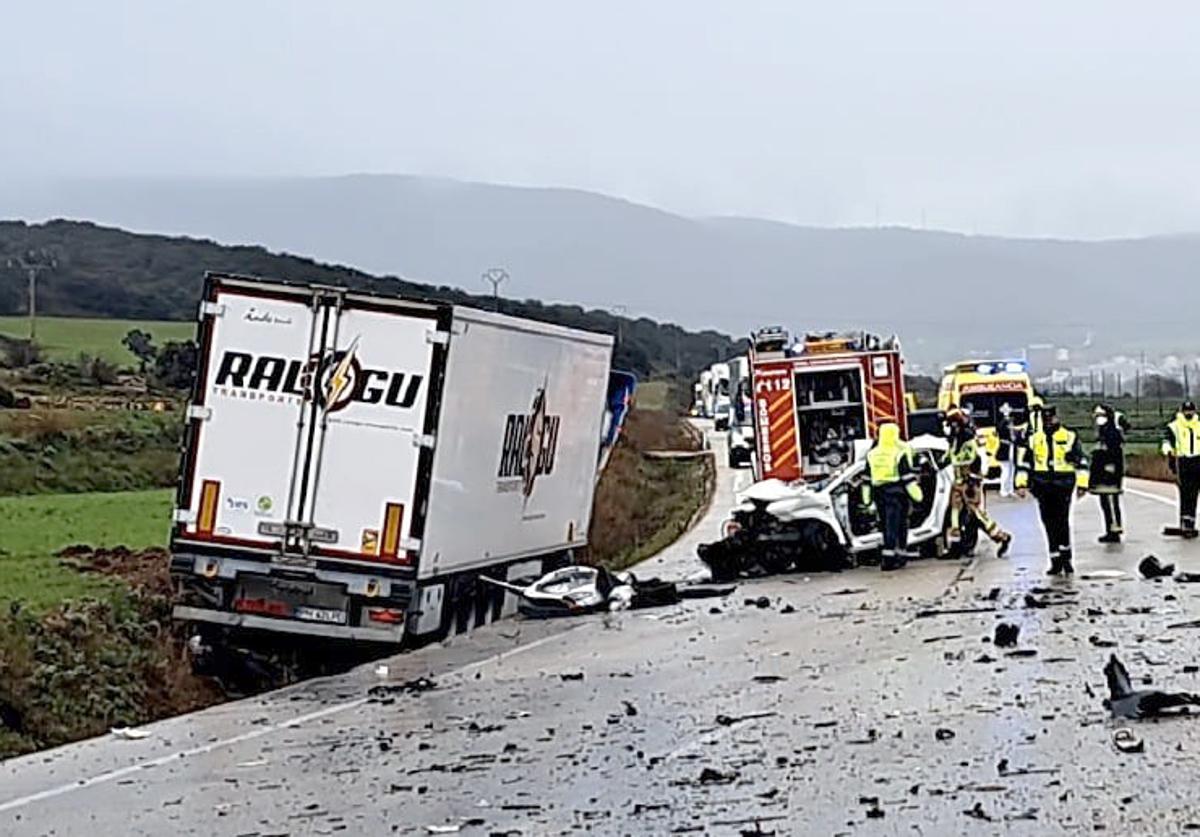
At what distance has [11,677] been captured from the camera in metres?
15.3

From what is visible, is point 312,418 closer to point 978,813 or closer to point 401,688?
point 401,688

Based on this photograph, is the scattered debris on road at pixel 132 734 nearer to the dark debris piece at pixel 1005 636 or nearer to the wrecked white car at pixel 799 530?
the dark debris piece at pixel 1005 636

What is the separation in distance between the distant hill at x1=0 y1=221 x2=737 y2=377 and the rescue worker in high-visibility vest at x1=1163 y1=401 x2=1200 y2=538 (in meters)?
66.6

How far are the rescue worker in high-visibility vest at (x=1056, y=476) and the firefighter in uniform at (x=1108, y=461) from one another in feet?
8.17

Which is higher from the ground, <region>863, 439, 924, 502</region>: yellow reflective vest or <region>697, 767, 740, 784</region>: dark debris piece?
<region>863, 439, 924, 502</region>: yellow reflective vest

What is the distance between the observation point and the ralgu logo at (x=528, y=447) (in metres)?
18.3

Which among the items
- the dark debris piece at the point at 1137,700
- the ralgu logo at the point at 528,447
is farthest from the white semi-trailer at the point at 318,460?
the dark debris piece at the point at 1137,700

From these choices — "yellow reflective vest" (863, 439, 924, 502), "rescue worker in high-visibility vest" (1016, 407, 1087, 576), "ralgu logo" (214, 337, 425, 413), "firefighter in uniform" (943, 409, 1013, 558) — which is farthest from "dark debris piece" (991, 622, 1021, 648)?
"firefighter in uniform" (943, 409, 1013, 558)

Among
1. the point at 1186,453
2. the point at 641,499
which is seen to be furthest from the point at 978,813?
the point at 641,499

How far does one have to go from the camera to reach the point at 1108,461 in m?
22.8

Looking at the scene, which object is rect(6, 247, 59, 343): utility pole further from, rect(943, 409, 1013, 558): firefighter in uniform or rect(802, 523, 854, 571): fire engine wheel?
rect(802, 523, 854, 571): fire engine wheel

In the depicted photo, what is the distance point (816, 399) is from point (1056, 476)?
9256 millimetres

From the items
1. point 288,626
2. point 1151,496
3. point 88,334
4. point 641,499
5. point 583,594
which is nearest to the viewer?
point 288,626

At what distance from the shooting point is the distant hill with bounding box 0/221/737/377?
101 meters
